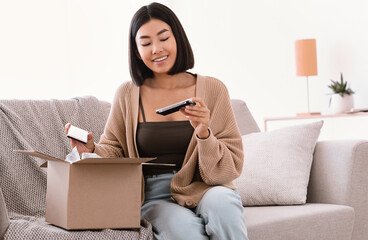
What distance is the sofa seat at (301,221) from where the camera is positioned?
5.88 feet

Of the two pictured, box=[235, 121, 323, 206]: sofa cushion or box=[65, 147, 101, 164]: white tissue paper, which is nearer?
box=[65, 147, 101, 164]: white tissue paper

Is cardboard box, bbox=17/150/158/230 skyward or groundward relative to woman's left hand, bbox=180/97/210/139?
groundward

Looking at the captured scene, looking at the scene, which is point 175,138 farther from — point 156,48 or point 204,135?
point 156,48

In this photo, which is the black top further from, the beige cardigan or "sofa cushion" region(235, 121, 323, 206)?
"sofa cushion" region(235, 121, 323, 206)

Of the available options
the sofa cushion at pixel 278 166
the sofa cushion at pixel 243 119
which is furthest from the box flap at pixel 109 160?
the sofa cushion at pixel 243 119

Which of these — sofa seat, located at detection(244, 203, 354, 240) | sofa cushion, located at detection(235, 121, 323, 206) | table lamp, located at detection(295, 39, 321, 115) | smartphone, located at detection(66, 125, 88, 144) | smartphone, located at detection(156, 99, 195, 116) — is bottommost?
sofa seat, located at detection(244, 203, 354, 240)

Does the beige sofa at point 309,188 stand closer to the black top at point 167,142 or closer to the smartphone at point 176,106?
the black top at point 167,142

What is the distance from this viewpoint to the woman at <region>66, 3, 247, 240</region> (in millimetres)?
1515

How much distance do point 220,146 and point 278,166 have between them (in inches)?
22.1

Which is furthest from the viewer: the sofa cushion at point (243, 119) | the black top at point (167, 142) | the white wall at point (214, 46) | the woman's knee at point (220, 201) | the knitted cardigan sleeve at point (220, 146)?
the white wall at point (214, 46)

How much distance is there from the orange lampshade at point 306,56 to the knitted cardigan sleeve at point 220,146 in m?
2.12

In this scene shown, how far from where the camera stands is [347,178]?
2.03 m

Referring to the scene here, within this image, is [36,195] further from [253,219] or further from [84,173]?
[253,219]

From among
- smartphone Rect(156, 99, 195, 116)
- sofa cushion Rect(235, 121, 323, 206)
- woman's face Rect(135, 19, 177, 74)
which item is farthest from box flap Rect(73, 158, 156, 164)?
sofa cushion Rect(235, 121, 323, 206)
